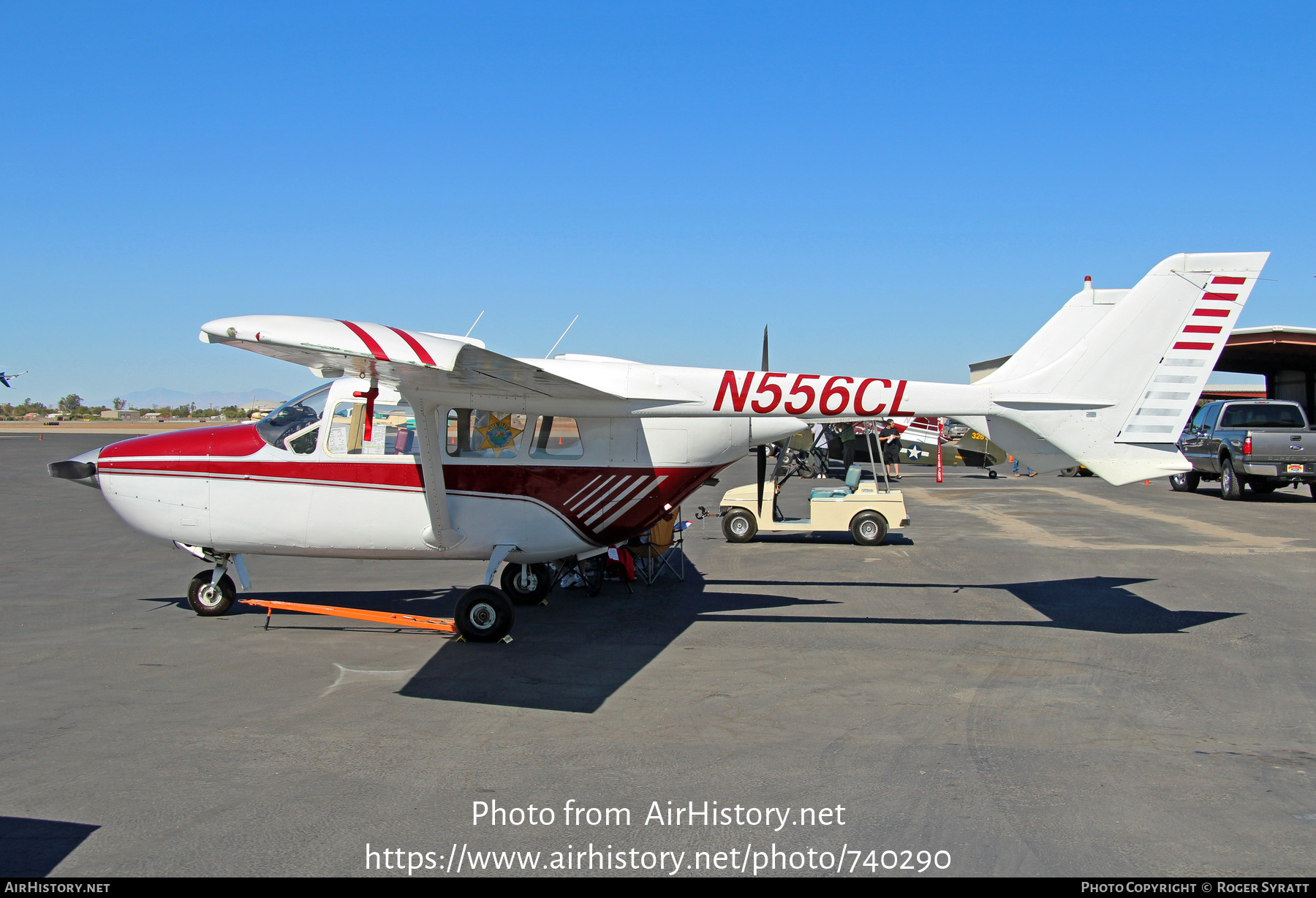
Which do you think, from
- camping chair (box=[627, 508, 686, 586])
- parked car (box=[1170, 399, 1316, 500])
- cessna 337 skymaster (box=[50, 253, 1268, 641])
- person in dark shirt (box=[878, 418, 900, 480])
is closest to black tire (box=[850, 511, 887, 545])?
camping chair (box=[627, 508, 686, 586])

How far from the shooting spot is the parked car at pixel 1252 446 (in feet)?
63.8

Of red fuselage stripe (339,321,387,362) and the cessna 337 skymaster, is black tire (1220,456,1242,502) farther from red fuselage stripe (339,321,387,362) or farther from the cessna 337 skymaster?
red fuselage stripe (339,321,387,362)

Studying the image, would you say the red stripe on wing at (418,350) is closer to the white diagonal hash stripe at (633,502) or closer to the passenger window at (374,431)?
the passenger window at (374,431)

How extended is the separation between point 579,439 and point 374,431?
2.07 metres

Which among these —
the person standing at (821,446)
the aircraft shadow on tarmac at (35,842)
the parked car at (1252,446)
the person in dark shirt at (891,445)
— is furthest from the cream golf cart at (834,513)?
the person in dark shirt at (891,445)

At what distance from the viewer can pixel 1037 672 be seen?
7.02m

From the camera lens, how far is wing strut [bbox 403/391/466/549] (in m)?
8.00

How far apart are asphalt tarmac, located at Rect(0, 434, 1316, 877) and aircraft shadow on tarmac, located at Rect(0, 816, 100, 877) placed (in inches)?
0.8

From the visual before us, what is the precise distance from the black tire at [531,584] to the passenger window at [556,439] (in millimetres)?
1791

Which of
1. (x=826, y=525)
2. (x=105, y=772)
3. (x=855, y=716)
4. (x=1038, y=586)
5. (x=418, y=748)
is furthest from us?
(x=826, y=525)
